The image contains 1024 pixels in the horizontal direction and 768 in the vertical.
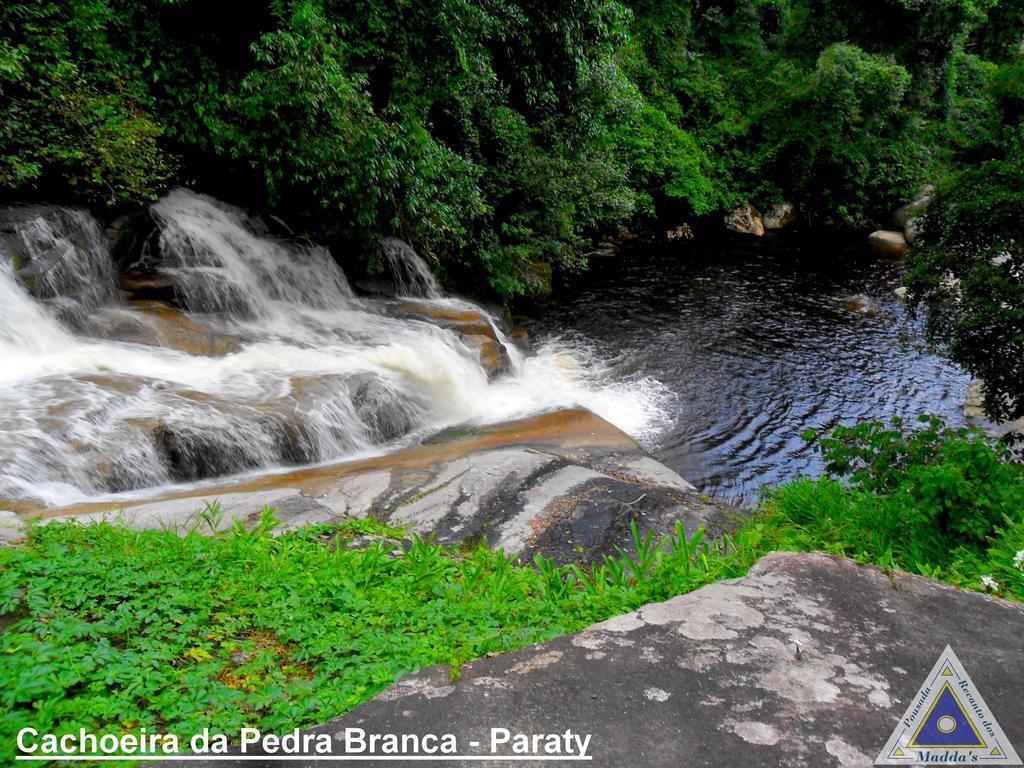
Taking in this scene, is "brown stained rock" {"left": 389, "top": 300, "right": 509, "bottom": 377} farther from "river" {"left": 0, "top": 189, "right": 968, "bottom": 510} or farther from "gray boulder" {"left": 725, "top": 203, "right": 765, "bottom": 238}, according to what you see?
"gray boulder" {"left": 725, "top": 203, "right": 765, "bottom": 238}

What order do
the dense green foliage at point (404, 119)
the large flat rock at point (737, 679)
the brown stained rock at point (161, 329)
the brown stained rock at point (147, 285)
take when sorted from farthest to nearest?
1. the brown stained rock at point (147, 285)
2. the dense green foliage at point (404, 119)
3. the brown stained rock at point (161, 329)
4. the large flat rock at point (737, 679)

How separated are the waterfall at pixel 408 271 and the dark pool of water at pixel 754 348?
8.98 ft

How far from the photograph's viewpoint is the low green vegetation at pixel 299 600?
2.48 m

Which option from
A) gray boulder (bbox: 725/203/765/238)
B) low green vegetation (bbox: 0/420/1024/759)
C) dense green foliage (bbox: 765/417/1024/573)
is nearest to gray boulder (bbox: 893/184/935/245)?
gray boulder (bbox: 725/203/765/238)

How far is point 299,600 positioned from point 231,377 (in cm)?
529

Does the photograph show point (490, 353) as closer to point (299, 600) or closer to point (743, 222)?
point (299, 600)

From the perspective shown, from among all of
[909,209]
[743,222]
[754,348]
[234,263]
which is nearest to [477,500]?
[234,263]

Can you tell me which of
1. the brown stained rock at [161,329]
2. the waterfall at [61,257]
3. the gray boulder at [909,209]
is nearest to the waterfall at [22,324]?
the waterfall at [61,257]

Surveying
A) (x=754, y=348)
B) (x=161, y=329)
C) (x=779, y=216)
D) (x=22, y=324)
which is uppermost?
(x=779, y=216)

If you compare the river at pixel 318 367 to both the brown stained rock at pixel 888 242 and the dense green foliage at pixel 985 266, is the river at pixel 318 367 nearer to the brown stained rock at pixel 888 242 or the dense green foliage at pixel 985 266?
the dense green foliage at pixel 985 266

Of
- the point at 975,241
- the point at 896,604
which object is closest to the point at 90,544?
the point at 896,604

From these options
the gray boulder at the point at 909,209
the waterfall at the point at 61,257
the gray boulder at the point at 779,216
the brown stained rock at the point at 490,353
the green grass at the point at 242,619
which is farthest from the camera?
the gray boulder at the point at 779,216

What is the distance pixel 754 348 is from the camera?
13.6m

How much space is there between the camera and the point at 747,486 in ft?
28.7
